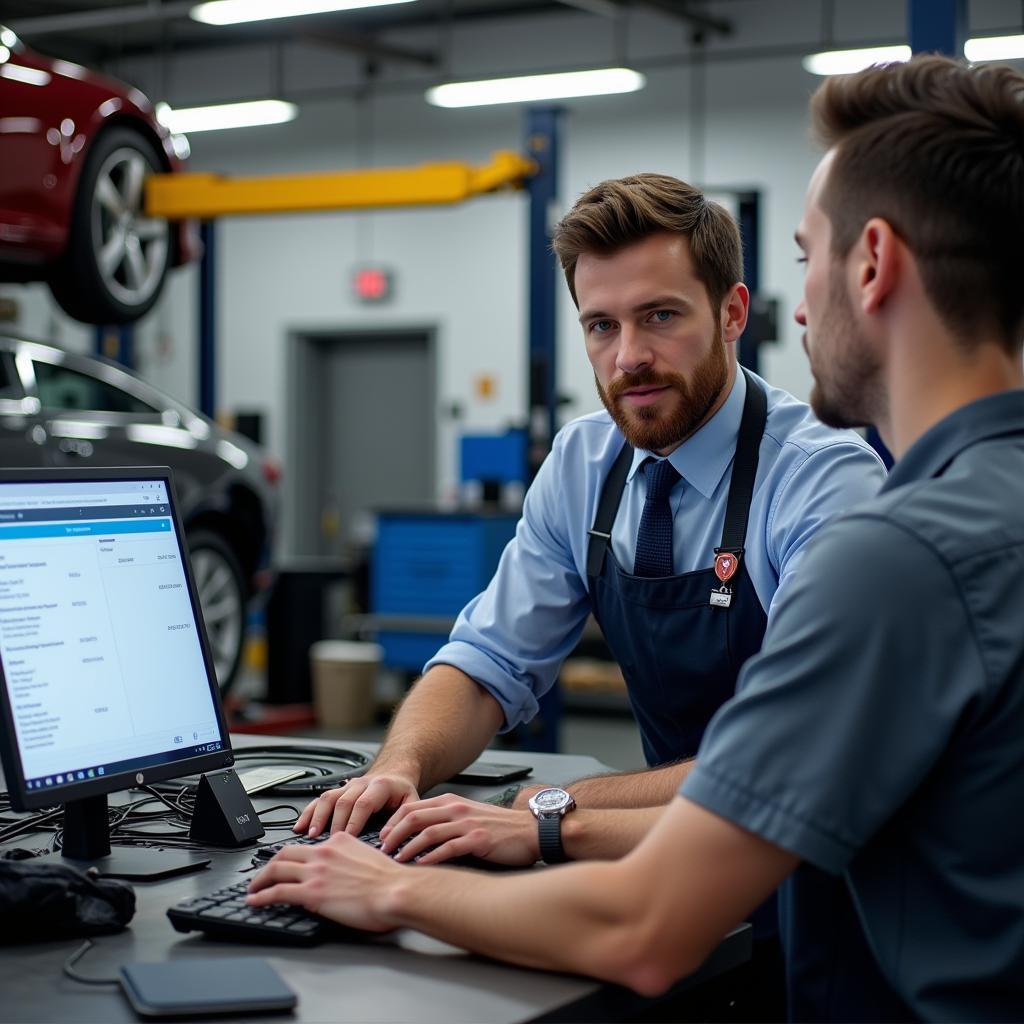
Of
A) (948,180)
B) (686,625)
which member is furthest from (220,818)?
(948,180)

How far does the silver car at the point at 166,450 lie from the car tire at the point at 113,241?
0.90 feet

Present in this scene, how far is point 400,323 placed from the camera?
10.2 m

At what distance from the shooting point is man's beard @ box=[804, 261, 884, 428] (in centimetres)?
116

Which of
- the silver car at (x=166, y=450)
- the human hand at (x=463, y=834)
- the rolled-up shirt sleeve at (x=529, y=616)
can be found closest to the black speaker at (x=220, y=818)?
the human hand at (x=463, y=834)

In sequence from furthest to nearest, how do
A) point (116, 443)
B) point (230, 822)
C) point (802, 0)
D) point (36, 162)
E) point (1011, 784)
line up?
point (802, 0), point (116, 443), point (36, 162), point (230, 822), point (1011, 784)

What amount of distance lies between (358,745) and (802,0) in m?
7.99

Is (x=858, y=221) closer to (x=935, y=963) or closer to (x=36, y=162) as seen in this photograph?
(x=935, y=963)

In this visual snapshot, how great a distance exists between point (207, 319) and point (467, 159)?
13.6 ft

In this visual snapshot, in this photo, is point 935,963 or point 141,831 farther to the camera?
point 141,831

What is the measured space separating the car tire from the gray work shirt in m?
3.97

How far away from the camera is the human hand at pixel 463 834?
4.62ft

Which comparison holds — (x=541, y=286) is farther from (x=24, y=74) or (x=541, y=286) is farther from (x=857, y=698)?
(x=857, y=698)

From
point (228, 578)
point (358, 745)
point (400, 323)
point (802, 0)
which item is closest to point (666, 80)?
point (802, 0)

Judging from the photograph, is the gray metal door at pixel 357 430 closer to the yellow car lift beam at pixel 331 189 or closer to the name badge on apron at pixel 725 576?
the yellow car lift beam at pixel 331 189
